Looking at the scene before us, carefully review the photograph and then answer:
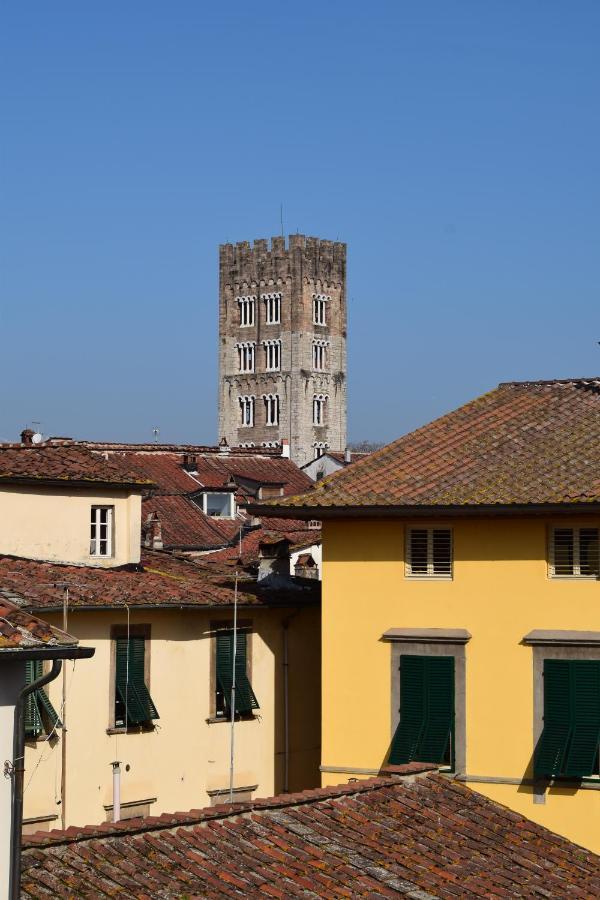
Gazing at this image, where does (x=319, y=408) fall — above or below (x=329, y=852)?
above

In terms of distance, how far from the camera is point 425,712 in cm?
2800

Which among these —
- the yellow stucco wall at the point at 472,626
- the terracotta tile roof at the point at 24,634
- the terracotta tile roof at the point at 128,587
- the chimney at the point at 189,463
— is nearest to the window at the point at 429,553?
the yellow stucco wall at the point at 472,626

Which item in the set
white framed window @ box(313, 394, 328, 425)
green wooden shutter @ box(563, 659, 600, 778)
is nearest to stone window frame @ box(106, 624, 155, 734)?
green wooden shutter @ box(563, 659, 600, 778)

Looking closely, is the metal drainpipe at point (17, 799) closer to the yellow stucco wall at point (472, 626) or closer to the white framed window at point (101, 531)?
the yellow stucco wall at point (472, 626)

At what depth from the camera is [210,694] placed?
1209 inches

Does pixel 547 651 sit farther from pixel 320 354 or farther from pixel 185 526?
pixel 320 354

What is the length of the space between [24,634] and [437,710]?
48.4 feet

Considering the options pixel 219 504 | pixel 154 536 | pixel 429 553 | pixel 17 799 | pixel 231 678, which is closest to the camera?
pixel 17 799

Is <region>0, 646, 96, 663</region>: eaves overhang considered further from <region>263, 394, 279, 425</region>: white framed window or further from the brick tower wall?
<region>263, 394, 279, 425</region>: white framed window

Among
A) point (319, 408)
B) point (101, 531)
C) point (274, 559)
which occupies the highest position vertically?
point (319, 408)

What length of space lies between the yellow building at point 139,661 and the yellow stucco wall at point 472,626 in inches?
83.1

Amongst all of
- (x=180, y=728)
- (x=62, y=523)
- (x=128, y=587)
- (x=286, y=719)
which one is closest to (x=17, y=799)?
(x=128, y=587)

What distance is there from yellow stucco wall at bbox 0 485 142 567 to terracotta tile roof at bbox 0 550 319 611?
21.4 inches

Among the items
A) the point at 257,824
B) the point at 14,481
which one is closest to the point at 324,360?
the point at 14,481
